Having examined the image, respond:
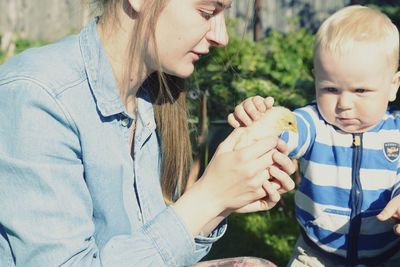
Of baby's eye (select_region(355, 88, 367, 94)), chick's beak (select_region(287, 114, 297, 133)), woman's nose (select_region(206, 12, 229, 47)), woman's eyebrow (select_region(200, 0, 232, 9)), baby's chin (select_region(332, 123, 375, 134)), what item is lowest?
baby's chin (select_region(332, 123, 375, 134))

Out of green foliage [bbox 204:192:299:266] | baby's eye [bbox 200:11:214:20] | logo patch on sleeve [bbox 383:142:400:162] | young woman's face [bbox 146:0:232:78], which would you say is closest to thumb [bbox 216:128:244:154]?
young woman's face [bbox 146:0:232:78]

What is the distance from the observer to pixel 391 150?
103 inches

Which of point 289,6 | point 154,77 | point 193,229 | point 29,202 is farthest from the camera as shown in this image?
point 289,6

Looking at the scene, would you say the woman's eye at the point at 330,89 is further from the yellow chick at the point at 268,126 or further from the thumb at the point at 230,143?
the thumb at the point at 230,143

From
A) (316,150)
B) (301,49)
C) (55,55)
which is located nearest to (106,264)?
(55,55)

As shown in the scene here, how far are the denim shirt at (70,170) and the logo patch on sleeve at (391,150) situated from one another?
1.00 metres

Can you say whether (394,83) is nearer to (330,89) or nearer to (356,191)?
(330,89)

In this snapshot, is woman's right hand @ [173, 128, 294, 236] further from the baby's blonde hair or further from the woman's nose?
the baby's blonde hair

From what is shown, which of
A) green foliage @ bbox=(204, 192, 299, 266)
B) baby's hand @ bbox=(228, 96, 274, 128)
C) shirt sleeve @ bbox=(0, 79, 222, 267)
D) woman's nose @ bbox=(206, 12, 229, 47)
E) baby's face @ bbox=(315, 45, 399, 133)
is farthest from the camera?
green foliage @ bbox=(204, 192, 299, 266)

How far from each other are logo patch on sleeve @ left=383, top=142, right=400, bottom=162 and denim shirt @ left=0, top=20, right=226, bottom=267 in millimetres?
1005

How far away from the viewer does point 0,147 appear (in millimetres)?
1832

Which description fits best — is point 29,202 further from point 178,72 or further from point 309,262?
point 309,262

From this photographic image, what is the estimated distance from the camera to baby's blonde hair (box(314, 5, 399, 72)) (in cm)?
250

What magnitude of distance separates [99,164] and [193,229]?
1.13 ft
